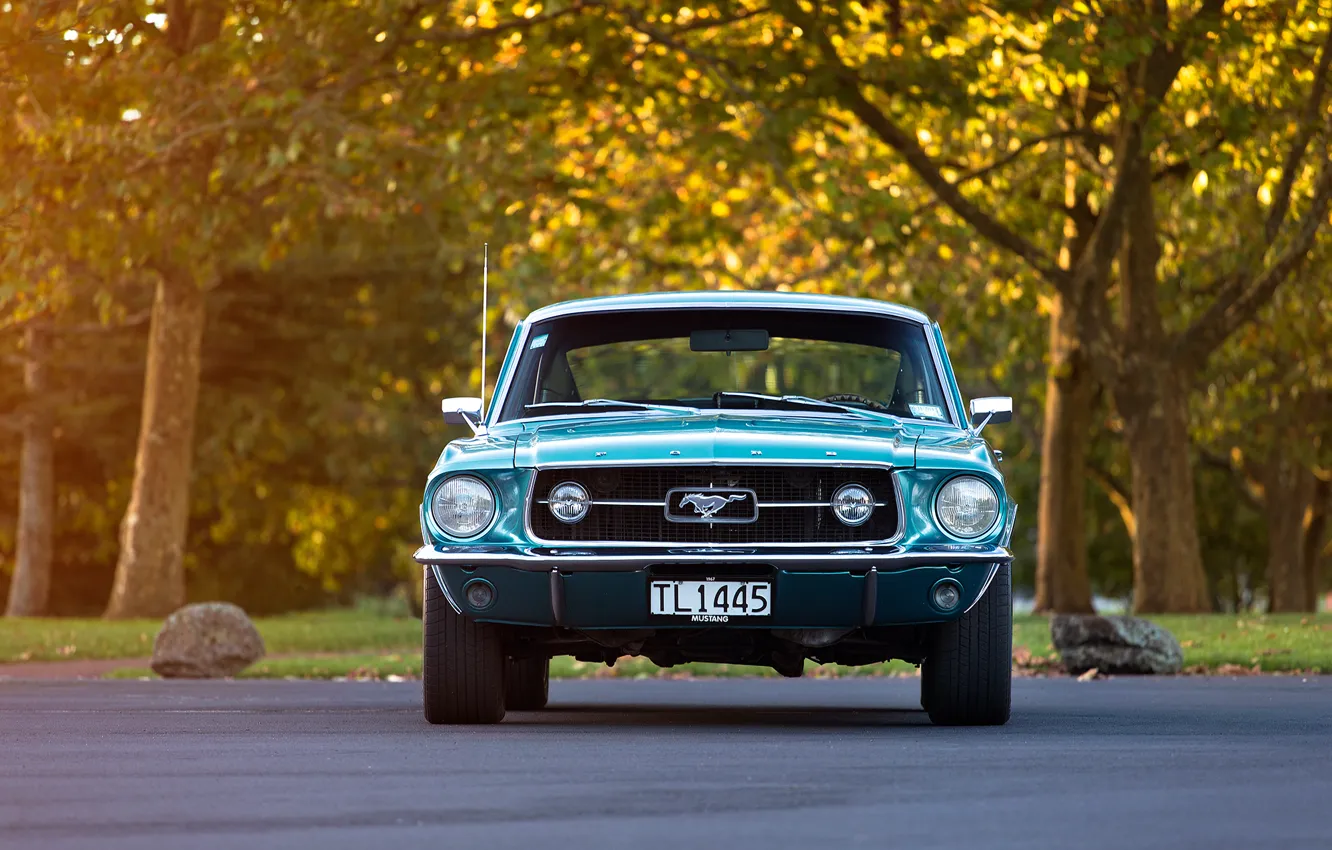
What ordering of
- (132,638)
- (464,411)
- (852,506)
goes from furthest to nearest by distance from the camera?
(132,638) → (464,411) → (852,506)

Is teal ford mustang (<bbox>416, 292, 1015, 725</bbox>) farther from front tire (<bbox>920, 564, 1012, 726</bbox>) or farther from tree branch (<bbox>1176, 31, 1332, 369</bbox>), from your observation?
tree branch (<bbox>1176, 31, 1332, 369</bbox>)

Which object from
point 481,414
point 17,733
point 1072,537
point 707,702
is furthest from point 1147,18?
point 17,733

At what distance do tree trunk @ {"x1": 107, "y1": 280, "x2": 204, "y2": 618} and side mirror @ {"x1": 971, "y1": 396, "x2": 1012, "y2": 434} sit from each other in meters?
17.6

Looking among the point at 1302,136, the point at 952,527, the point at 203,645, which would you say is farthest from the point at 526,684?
the point at 1302,136

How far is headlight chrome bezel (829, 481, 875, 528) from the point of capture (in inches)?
344

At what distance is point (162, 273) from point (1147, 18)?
1217 cm

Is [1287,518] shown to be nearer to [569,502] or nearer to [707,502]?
[707,502]

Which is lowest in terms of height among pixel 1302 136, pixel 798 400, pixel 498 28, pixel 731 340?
pixel 798 400

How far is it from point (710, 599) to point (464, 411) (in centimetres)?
193

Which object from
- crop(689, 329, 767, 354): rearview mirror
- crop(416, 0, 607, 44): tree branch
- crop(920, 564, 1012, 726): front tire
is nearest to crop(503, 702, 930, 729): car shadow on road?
crop(920, 564, 1012, 726): front tire

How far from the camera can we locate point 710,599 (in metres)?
8.68

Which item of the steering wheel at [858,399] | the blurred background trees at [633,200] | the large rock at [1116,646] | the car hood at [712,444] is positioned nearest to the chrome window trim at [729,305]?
the steering wheel at [858,399]

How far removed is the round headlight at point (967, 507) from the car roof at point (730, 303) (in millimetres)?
1517

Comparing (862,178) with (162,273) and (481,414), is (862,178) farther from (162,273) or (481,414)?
(481,414)
